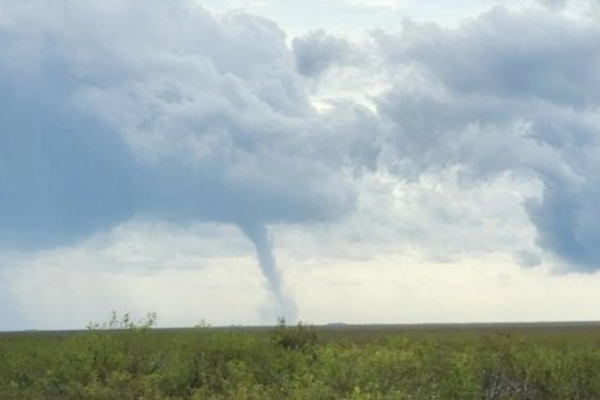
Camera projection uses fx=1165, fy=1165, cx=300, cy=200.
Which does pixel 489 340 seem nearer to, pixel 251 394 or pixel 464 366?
pixel 464 366

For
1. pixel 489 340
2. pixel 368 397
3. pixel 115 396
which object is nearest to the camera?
pixel 368 397

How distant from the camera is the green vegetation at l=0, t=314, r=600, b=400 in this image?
28516 millimetres

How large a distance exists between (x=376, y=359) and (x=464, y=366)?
371 centimetres

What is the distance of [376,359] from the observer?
2823cm

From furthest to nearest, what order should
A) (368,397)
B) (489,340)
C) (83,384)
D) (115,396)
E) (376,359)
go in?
(489,340)
(83,384)
(115,396)
(376,359)
(368,397)

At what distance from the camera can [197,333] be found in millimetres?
36500

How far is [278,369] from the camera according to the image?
33594 millimetres

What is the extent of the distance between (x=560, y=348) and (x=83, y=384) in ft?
48.4

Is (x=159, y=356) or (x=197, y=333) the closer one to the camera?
(x=159, y=356)

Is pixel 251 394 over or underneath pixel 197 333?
underneath

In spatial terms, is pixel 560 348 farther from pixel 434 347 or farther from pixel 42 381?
pixel 42 381

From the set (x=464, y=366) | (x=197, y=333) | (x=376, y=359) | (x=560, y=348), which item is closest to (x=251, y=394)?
(x=376, y=359)

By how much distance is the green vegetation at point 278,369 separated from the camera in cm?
2852

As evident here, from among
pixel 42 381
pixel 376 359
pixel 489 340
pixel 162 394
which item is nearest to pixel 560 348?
pixel 489 340
